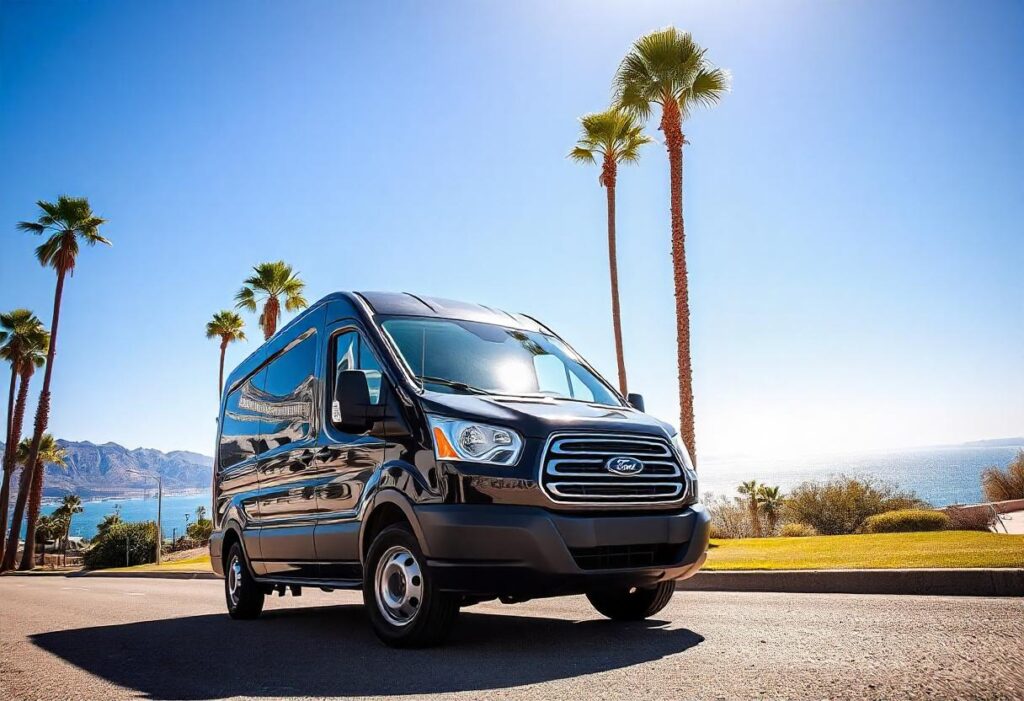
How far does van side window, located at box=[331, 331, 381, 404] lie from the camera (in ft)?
20.8

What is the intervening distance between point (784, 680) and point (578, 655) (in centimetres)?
148

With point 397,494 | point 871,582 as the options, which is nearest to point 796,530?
point 871,582

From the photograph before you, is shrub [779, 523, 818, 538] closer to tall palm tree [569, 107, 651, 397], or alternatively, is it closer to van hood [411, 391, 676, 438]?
tall palm tree [569, 107, 651, 397]

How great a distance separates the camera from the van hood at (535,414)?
5.56 m

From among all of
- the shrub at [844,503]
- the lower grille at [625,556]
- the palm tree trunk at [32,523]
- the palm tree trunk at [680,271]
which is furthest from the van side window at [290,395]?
the palm tree trunk at [32,523]

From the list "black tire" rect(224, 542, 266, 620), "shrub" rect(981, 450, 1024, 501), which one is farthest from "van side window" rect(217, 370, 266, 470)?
"shrub" rect(981, 450, 1024, 501)

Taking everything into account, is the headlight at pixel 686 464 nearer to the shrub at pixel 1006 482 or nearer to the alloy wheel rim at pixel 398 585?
the alloy wheel rim at pixel 398 585

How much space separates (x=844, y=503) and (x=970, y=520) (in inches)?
290

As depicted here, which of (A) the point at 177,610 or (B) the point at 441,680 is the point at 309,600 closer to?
(A) the point at 177,610

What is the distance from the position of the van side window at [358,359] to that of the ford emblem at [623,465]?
5.76 feet

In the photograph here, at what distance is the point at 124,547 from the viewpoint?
186 ft

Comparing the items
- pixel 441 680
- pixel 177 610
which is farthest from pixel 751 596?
pixel 177 610

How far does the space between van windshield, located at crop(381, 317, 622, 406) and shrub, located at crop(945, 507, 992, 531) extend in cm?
1525

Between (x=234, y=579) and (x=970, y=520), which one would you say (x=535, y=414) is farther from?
(x=970, y=520)
